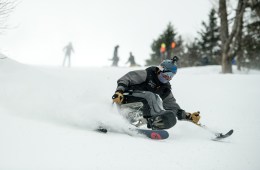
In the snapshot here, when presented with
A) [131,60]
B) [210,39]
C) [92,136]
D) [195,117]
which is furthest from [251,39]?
[92,136]

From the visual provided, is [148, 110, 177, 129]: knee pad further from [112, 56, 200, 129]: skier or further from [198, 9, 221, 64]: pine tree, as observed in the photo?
[198, 9, 221, 64]: pine tree

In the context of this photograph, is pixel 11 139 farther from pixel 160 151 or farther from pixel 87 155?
pixel 160 151

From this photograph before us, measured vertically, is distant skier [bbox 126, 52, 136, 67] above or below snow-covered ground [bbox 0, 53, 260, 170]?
above

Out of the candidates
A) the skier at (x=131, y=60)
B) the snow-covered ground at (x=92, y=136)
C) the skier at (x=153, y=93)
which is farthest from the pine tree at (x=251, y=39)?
the skier at (x=153, y=93)

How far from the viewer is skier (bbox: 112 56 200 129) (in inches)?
172

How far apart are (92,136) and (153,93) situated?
59.3 inches

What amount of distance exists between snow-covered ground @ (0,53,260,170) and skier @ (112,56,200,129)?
346 mm

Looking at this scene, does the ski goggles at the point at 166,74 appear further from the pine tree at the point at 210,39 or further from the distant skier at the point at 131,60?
the pine tree at the point at 210,39

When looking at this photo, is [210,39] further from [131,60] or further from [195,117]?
[195,117]

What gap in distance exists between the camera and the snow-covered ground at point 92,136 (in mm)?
2760

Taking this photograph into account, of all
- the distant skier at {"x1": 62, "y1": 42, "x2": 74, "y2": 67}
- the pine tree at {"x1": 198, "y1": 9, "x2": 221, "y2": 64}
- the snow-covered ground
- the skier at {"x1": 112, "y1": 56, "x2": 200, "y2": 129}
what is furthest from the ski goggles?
the pine tree at {"x1": 198, "y1": 9, "x2": 221, "y2": 64}

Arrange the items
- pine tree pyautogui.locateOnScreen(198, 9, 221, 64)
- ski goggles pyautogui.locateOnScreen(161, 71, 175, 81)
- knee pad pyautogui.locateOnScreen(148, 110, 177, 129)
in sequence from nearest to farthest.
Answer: knee pad pyautogui.locateOnScreen(148, 110, 177, 129) < ski goggles pyautogui.locateOnScreen(161, 71, 175, 81) < pine tree pyautogui.locateOnScreen(198, 9, 221, 64)

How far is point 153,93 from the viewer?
4.77m

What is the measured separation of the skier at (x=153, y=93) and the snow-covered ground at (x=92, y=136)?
0.35 metres
